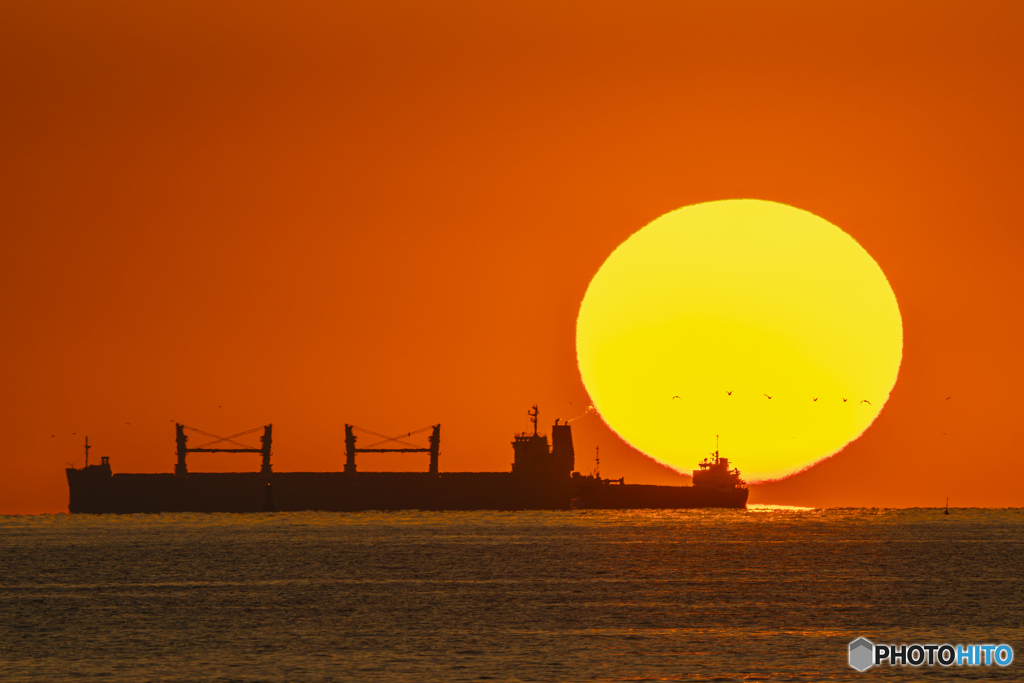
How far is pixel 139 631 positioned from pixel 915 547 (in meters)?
81.4

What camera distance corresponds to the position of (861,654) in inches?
1532

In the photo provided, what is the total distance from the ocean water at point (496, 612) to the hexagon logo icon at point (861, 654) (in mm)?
624

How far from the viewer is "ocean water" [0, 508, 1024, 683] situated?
3694 cm

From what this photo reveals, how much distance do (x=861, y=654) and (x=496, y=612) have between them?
17.0 meters

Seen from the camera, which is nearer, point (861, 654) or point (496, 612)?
point (861, 654)

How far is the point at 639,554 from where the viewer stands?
9288 centimetres

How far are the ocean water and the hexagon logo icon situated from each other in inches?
24.6

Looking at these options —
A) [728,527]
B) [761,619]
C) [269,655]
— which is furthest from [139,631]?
[728,527]

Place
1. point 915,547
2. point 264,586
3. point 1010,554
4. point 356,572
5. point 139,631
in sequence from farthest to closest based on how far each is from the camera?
point 915,547 → point 1010,554 → point 356,572 → point 264,586 → point 139,631

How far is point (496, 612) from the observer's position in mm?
51375

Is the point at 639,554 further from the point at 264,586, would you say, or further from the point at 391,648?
the point at 391,648

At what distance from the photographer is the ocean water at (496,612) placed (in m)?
36.9

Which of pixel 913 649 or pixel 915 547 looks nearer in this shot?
pixel 913 649

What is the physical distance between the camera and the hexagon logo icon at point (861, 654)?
3628 centimetres
